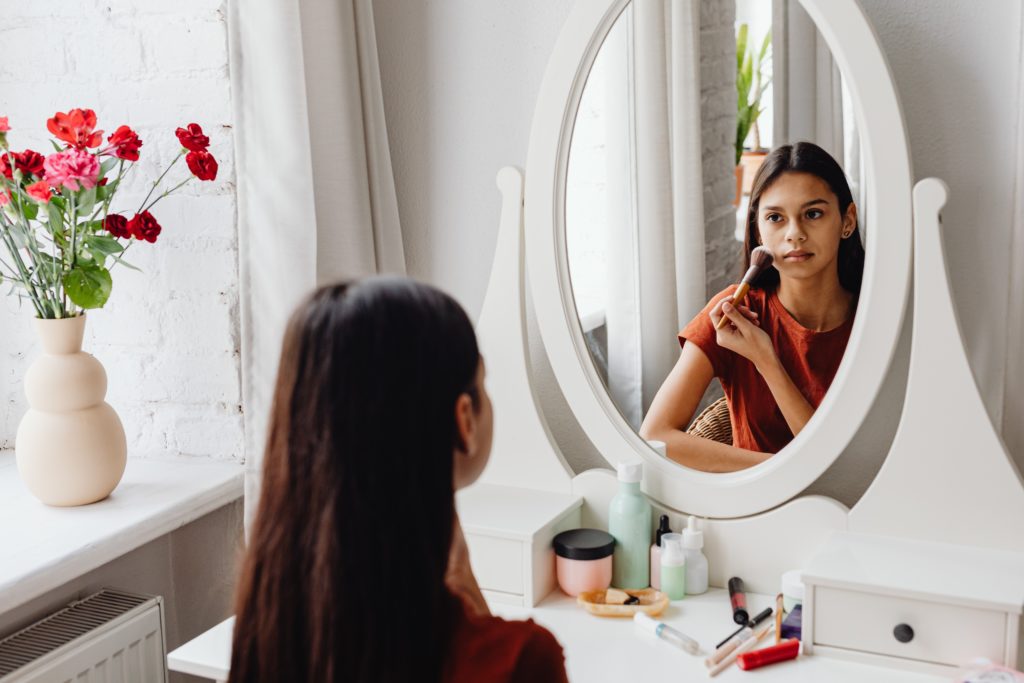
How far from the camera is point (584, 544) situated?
1.36 meters

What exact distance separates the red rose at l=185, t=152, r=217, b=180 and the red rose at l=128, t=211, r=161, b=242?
3.7 inches

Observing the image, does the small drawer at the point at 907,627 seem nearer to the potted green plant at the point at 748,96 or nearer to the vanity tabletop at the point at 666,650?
the vanity tabletop at the point at 666,650

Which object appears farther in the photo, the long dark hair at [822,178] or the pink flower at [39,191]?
the pink flower at [39,191]

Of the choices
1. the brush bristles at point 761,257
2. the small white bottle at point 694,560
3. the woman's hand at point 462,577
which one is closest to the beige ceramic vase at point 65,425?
the woman's hand at point 462,577

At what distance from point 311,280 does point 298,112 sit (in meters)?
0.23

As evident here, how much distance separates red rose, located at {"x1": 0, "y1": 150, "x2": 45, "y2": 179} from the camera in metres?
1.44

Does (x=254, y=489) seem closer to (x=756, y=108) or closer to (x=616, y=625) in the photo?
(x=616, y=625)

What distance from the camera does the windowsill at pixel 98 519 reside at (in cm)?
137

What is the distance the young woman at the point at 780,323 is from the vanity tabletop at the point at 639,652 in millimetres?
192

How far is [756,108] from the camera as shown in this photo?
4.25 feet

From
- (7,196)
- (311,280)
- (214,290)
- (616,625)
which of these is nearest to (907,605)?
(616,625)

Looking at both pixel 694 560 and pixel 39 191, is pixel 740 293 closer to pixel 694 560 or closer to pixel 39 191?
pixel 694 560

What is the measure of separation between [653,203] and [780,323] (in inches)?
8.6

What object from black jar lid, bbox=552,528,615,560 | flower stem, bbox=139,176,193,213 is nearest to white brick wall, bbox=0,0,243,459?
flower stem, bbox=139,176,193,213
